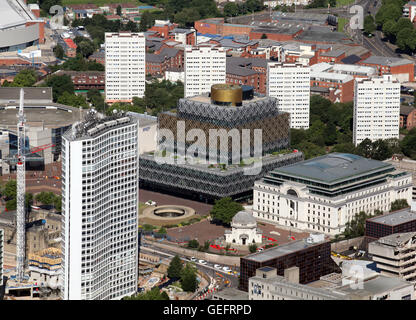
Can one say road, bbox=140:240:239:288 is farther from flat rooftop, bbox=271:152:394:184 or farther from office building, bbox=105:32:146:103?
office building, bbox=105:32:146:103

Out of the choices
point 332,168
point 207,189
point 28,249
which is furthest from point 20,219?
point 332,168

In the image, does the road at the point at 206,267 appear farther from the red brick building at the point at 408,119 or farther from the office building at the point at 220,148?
the red brick building at the point at 408,119

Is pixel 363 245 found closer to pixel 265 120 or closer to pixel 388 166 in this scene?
pixel 388 166

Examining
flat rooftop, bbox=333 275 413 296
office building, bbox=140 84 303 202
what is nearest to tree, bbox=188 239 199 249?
office building, bbox=140 84 303 202

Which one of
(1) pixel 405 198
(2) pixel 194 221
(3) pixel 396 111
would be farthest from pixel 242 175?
(3) pixel 396 111

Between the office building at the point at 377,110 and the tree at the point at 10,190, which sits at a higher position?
the office building at the point at 377,110

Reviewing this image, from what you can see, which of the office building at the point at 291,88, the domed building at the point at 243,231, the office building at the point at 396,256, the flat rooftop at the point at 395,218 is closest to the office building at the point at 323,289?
the office building at the point at 396,256
